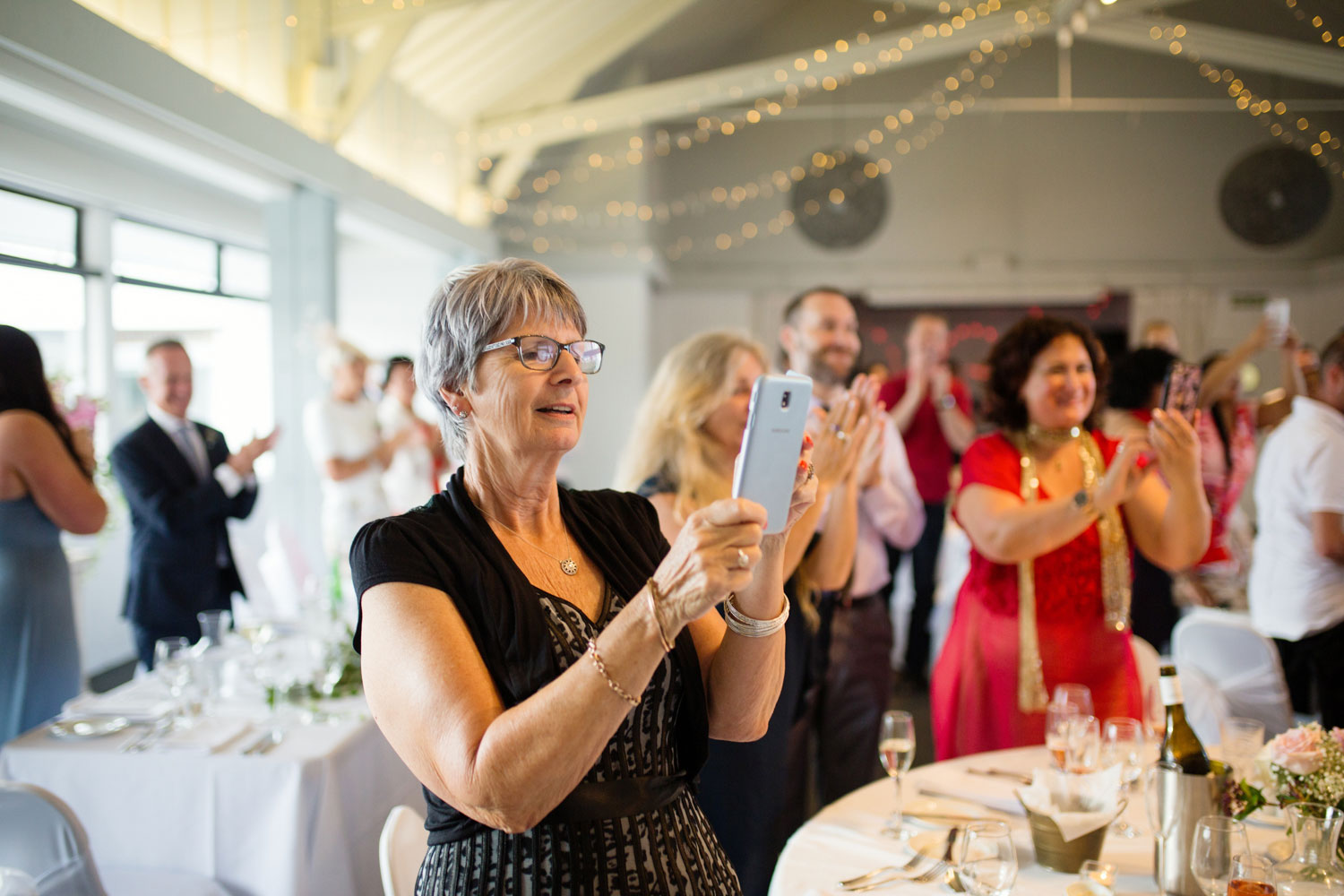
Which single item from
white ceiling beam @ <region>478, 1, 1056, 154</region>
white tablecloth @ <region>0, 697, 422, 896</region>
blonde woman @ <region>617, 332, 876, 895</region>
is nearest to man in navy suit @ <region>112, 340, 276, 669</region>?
white tablecloth @ <region>0, 697, 422, 896</region>

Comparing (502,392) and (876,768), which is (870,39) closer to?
(876,768)

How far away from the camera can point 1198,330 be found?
8.86 meters

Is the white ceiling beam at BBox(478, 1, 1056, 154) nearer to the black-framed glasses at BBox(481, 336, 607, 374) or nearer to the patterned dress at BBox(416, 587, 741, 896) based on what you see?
the black-framed glasses at BBox(481, 336, 607, 374)

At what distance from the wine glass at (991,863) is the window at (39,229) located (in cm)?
362

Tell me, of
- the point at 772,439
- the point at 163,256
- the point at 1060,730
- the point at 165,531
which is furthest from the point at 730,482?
the point at 163,256

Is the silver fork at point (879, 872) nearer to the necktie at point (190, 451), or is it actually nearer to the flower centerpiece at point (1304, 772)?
the flower centerpiece at point (1304, 772)

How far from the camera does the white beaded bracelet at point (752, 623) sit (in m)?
1.22

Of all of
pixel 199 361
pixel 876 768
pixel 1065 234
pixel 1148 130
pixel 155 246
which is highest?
pixel 1148 130

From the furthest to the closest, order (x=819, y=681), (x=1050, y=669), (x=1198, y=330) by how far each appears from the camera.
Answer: (x=1198, y=330), (x=819, y=681), (x=1050, y=669)

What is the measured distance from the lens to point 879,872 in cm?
138

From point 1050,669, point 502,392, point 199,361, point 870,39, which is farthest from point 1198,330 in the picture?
point 502,392

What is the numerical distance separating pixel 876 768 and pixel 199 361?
5.56 meters

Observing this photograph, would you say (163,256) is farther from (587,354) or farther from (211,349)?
(587,354)

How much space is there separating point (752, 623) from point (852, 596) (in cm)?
145
